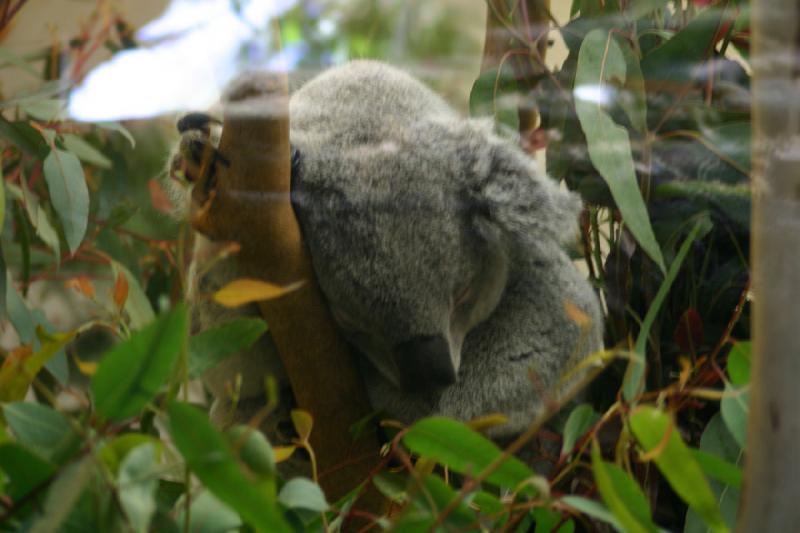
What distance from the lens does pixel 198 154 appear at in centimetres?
137

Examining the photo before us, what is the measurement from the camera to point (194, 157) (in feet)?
4.51

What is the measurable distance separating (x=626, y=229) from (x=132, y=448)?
3.45 ft

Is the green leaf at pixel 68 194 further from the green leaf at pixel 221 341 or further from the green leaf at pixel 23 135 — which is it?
the green leaf at pixel 221 341

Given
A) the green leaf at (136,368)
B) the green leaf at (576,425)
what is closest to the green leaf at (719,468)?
the green leaf at (576,425)

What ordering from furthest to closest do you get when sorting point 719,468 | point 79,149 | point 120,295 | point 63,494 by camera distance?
1. point 79,149
2. point 120,295
3. point 719,468
4. point 63,494

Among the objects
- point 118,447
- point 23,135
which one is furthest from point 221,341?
point 23,135

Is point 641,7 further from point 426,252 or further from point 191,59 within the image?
point 191,59

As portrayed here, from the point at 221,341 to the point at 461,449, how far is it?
34 cm

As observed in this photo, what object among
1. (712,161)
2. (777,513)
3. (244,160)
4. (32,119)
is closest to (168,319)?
(244,160)

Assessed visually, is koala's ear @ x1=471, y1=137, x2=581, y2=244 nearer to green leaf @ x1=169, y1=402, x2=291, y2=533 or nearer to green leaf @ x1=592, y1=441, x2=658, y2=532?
green leaf @ x1=592, y1=441, x2=658, y2=532

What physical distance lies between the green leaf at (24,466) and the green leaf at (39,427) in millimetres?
35

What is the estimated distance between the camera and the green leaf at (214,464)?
2.73 feet

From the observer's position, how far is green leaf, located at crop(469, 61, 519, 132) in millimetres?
1642

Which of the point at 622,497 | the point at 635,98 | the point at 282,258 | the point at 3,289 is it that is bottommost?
the point at 3,289
